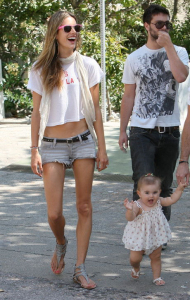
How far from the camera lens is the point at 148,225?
12.9 ft

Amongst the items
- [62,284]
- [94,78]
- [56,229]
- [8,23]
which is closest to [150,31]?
[94,78]

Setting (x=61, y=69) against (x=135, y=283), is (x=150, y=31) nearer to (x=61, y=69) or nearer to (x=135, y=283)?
(x=61, y=69)

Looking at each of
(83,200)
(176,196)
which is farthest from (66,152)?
(176,196)

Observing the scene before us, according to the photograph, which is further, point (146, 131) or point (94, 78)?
point (146, 131)

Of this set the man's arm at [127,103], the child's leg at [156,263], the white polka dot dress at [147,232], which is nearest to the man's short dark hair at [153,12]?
the man's arm at [127,103]

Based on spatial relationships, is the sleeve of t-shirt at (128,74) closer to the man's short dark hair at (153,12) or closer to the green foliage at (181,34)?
the man's short dark hair at (153,12)

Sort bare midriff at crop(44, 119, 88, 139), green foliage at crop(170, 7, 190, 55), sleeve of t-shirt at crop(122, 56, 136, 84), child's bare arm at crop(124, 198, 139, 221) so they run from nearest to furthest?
1. child's bare arm at crop(124, 198, 139, 221)
2. bare midriff at crop(44, 119, 88, 139)
3. sleeve of t-shirt at crop(122, 56, 136, 84)
4. green foliage at crop(170, 7, 190, 55)

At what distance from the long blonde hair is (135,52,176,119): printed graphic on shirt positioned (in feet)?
2.53

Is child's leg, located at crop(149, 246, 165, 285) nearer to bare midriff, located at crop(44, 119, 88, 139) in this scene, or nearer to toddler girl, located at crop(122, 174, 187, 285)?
toddler girl, located at crop(122, 174, 187, 285)

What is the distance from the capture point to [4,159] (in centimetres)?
906

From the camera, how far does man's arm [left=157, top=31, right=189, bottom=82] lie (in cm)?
426

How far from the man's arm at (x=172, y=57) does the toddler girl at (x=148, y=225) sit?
2.97ft

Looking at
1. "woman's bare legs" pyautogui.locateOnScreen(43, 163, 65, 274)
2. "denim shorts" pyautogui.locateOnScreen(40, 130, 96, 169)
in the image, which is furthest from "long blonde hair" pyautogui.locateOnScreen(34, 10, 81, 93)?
"woman's bare legs" pyautogui.locateOnScreen(43, 163, 65, 274)

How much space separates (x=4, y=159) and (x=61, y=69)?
5223 mm
